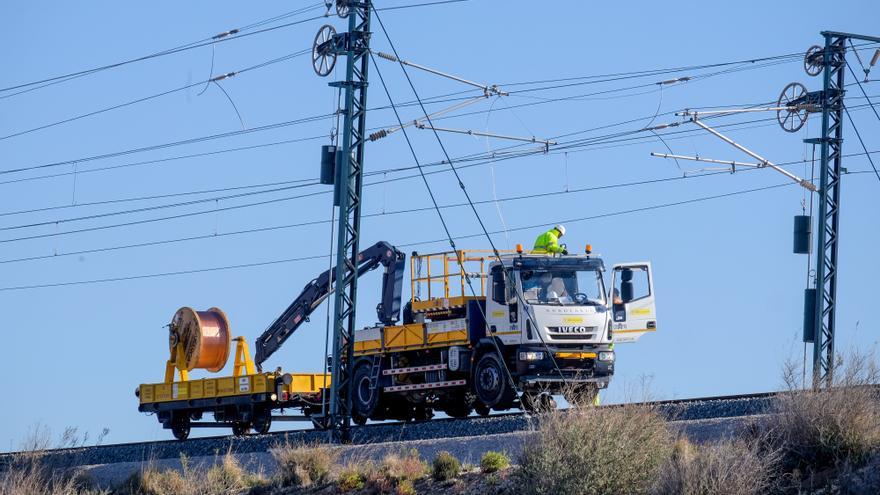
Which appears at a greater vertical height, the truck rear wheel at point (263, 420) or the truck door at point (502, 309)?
the truck door at point (502, 309)

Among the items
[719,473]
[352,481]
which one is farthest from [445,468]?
[719,473]

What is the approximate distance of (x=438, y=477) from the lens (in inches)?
778

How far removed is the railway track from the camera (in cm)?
2375

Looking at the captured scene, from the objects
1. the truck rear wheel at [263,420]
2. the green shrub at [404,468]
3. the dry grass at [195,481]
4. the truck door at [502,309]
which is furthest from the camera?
the truck rear wheel at [263,420]

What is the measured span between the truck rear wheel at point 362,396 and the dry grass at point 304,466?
9503mm

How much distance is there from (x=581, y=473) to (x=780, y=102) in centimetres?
1545

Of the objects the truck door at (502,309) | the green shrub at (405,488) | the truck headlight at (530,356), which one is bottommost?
the green shrub at (405,488)

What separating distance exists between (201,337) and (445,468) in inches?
643

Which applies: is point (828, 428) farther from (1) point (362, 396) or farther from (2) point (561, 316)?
(1) point (362, 396)

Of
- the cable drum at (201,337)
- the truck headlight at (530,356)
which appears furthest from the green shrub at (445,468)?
the cable drum at (201,337)

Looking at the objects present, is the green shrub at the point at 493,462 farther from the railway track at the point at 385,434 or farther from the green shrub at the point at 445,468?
the railway track at the point at 385,434

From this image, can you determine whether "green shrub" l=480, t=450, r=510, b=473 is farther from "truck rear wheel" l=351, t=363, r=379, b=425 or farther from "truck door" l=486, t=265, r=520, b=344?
"truck rear wheel" l=351, t=363, r=379, b=425

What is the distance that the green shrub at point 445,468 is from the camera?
64.5 ft

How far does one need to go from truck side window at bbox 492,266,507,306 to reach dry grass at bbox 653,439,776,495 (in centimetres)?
1199
